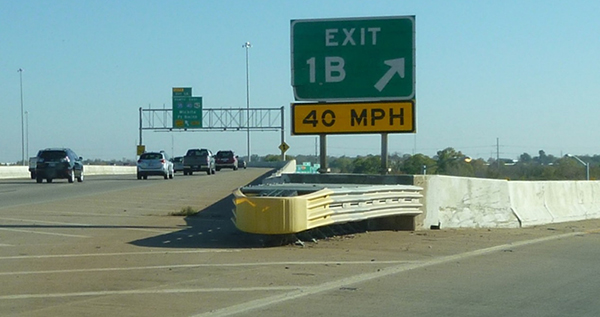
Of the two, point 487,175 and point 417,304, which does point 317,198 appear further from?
point 487,175

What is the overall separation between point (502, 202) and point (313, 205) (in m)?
7.88

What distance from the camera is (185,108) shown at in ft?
260

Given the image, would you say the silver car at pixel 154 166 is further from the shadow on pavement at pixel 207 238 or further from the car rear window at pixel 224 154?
the shadow on pavement at pixel 207 238

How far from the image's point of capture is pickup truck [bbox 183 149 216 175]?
58.4m

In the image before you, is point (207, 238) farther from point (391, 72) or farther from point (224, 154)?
point (224, 154)

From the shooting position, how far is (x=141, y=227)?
1744cm

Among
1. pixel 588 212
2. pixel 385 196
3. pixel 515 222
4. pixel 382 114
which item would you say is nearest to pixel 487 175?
pixel 588 212

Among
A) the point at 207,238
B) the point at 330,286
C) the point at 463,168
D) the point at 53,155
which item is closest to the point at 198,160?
the point at 53,155

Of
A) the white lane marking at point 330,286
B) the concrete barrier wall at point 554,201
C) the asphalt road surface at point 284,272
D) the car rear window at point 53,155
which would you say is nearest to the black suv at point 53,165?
the car rear window at point 53,155

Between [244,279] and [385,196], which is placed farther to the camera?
[385,196]

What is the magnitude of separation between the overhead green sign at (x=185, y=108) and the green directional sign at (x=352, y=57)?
201ft

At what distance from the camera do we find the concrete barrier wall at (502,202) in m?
17.3

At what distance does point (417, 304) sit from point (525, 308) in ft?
3.79

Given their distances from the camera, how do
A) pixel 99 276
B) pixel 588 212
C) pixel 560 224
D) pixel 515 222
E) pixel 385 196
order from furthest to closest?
pixel 588 212 < pixel 560 224 < pixel 515 222 < pixel 385 196 < pixel 99 276
